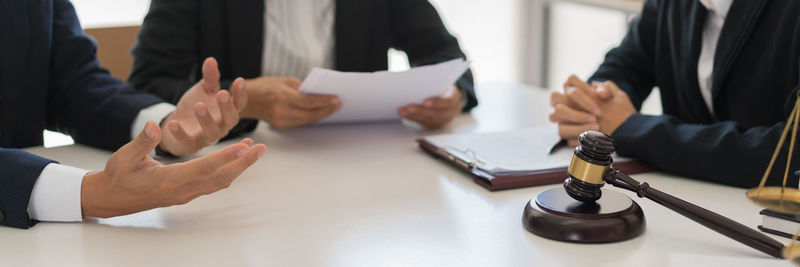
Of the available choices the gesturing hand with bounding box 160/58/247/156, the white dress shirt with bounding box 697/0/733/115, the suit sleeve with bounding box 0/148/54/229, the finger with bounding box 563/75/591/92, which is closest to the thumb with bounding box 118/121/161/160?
the suit sleeve with bounding box 0/148/54/229

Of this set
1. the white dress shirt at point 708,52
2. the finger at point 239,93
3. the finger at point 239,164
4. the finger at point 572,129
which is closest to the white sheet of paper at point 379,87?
the finger at point 239,93

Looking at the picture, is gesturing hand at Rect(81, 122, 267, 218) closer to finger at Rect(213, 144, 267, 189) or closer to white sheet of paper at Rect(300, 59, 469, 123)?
finger at Rect(213, 144, 267, 189)

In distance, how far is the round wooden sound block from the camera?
872 mm

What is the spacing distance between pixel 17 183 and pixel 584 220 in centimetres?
72

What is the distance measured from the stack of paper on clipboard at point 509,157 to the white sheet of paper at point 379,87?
0.13 metres

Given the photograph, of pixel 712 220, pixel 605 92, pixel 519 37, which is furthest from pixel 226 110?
pixel 519 37

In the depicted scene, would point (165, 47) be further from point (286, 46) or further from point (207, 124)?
point (207, 124)

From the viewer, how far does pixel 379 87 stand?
54.7 inches

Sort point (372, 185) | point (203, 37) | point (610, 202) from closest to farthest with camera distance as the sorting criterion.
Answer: point (610, 202), point (372, 185), point (203, 37)

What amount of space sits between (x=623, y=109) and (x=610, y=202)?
1.52ft

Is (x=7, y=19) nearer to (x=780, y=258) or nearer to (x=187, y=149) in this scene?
(x=187, y=149)

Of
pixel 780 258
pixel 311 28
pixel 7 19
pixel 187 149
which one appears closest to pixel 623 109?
pixel 780 258

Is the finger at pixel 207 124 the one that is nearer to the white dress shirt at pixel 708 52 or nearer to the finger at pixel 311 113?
the finger at pixel 311 113

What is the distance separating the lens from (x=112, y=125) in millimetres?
1382
